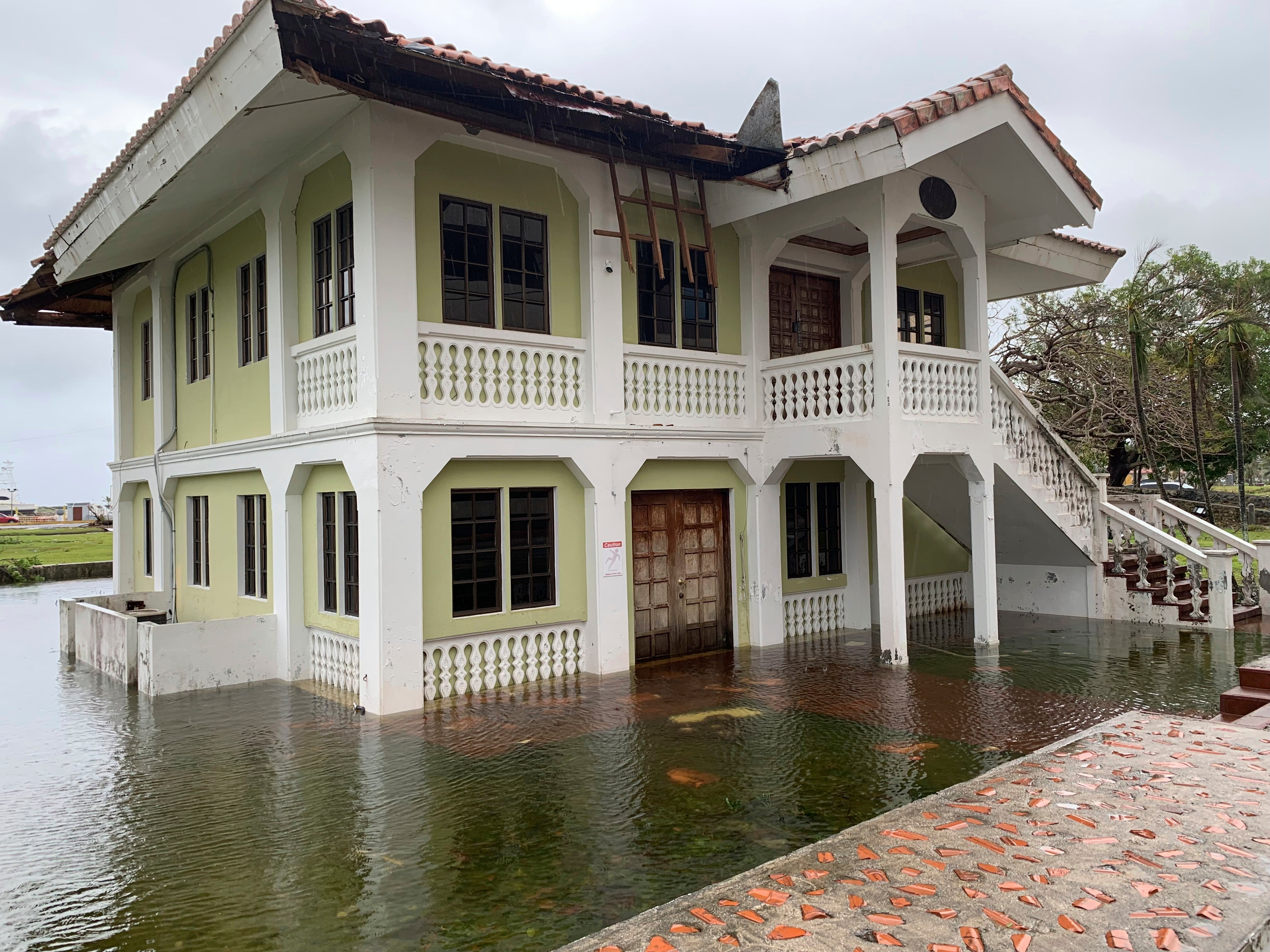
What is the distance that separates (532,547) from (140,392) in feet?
33.9

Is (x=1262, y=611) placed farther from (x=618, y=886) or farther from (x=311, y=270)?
(x=311, y=270)

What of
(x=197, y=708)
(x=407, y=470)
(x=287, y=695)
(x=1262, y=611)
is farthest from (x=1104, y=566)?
(x=197, y=708)

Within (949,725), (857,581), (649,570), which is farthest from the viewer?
(857,581)

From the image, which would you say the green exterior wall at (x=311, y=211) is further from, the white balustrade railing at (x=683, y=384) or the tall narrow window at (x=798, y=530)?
the tall narrow window at (x=798, y=530)

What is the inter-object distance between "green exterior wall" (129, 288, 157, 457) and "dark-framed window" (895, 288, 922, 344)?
12844 millimetres

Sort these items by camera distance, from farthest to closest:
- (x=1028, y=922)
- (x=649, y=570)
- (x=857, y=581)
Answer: (x=857, y=581)
(x=649, y=570)
(x=1028, y=922)

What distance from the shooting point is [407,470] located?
31.0ft

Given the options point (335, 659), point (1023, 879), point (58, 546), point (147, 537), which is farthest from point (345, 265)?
point (58, 546)

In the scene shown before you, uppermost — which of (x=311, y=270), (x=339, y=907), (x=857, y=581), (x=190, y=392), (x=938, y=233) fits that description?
(x=938, y=233)

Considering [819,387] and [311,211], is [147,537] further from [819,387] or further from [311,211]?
[819,387]

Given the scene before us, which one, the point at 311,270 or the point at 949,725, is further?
the point at 311,270

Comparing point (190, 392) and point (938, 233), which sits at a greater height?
point (938, 233)

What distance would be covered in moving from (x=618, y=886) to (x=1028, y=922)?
2077mm

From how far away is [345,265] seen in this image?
10430 mm
